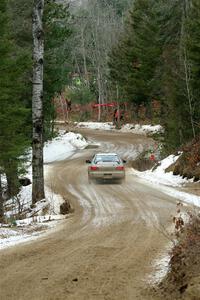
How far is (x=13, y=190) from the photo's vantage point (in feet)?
76.5

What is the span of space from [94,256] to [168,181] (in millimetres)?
16088

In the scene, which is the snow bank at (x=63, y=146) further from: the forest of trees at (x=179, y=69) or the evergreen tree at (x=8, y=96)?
the evergreen tree at (x=8, y=96)

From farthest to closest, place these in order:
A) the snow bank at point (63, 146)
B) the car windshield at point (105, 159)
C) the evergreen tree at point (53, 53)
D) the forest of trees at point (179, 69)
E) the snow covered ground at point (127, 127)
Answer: the snow covered ground at point (127, 127) → the snow bank at point (63, 146) → the forest of trees at point (179, 69) → the evergreen tree at point (53, 53) → the car windshield at point (105, 159)

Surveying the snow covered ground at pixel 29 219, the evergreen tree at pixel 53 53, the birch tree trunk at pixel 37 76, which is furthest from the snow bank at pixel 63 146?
the birch tree trunk at pixel 37 76

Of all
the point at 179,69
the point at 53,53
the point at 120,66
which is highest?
the point at 120,66

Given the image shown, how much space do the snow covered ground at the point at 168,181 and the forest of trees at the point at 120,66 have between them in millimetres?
2763

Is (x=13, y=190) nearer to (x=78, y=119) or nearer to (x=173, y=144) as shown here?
(x=173, y=144)

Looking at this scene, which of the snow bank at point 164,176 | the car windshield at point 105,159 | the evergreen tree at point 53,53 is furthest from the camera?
the evergreen tree at point 53,53

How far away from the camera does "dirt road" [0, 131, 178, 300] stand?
6607 mm

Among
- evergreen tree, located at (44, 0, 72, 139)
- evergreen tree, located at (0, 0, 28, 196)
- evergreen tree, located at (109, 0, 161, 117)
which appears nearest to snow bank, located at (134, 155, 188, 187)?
evergreen tree, located at (44, 0, 72, 139)

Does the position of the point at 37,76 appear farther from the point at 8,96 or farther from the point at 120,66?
the point at 120,66

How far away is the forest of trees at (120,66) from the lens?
58.3 ft

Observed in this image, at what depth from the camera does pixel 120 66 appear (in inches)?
2569

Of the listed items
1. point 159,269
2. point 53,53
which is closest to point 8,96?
point 159,269
